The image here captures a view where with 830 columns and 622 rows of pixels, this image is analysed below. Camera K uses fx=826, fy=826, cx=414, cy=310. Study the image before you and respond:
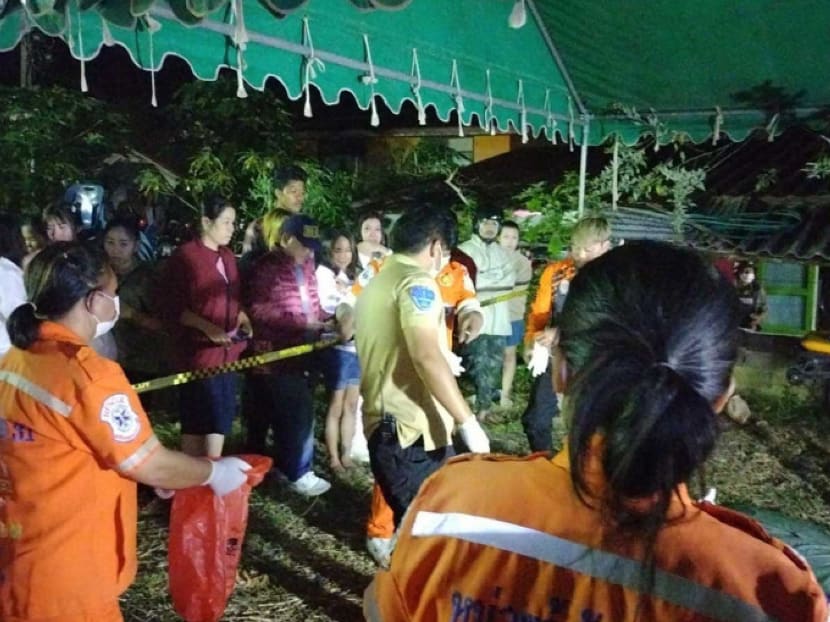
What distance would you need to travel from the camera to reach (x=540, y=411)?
5242mm

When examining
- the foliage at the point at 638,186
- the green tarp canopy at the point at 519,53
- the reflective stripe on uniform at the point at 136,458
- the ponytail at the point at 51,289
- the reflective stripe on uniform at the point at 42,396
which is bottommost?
the reflective stripe on uniform at the point at 136,458

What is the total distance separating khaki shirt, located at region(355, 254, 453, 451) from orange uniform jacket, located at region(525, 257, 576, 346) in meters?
1.56

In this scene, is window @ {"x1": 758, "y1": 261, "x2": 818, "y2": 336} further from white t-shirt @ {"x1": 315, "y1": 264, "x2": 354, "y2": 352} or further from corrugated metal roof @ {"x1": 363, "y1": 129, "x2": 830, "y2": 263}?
white t-shirt @ {"x1": 315, "y1": 264, "x2": 354, "y2": 352}

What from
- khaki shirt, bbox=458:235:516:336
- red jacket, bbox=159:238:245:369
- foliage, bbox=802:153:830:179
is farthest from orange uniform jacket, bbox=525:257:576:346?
khaki shirt, bbox=458:235:516:336

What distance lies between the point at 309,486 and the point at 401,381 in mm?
2086

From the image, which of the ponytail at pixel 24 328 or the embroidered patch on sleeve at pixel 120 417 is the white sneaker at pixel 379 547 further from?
the ponytail at pixel 24 328

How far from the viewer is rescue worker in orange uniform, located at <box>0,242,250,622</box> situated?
2244 millimetres

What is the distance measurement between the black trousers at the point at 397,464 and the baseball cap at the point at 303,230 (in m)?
2.06

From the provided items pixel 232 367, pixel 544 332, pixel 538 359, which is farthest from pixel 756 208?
pixel 232 367

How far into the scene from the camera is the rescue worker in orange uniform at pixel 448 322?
437cm

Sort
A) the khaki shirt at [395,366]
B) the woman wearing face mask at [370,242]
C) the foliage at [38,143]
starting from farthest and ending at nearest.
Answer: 1. the foliage at [38,143]
2. the woman wearing face mask at [370,242]
3. the khaki shirt at [395,366]

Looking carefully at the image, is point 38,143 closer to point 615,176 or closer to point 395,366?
point 615,176

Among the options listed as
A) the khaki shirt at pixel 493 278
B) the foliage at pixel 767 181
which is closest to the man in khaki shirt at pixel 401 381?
the foliage at pixel 767 181

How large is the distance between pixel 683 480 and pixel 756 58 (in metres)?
4.14
